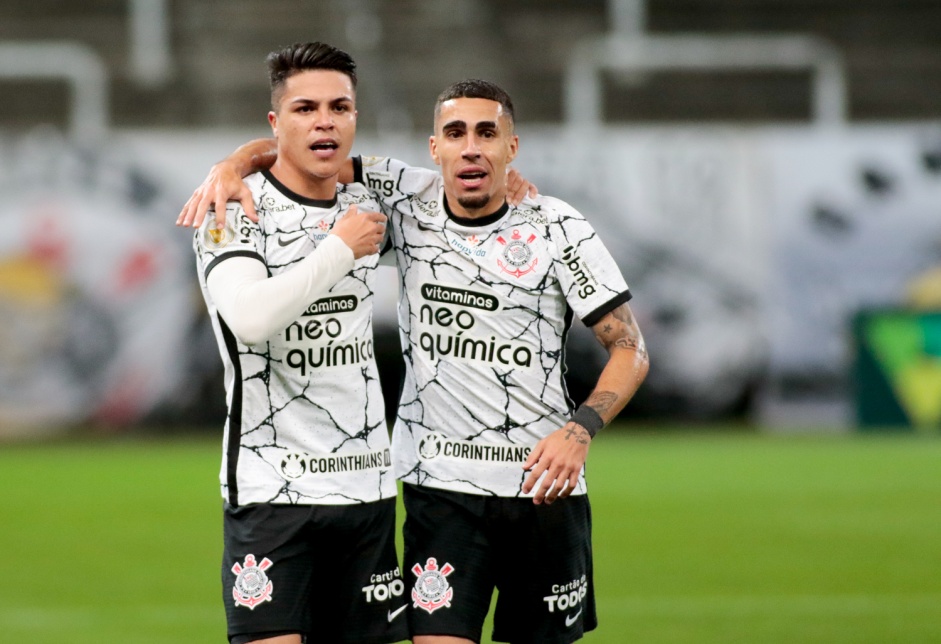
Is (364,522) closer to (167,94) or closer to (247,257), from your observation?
(247,257)

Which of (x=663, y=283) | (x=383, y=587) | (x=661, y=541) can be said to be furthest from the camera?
(x=663, y=283)

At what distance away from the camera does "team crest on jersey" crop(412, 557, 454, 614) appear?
15.4ft

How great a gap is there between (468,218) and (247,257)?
30.3 inches

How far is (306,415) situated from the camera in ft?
14.9

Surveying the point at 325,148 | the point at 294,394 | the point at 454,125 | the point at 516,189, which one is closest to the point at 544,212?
the point at 516,189

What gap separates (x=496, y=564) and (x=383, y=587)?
40 cm

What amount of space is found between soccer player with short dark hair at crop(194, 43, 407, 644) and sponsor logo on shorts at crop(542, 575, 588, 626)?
0.48 metres

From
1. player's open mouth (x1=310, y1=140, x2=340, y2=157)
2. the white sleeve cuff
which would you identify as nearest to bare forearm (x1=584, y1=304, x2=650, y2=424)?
the white sleeve cuff

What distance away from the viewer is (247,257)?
443cm

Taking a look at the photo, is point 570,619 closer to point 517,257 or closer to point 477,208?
point 517,257

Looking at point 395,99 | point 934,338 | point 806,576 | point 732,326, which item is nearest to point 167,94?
point 395,99

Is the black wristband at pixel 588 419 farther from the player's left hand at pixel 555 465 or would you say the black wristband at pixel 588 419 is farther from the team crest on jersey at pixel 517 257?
the team crest on jersey at pixel 517 257

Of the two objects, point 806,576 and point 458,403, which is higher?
point 458,403

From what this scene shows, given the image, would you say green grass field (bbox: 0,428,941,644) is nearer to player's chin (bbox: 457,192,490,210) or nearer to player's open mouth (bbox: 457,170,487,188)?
player's chin (bbox: 457,192,490,210)
